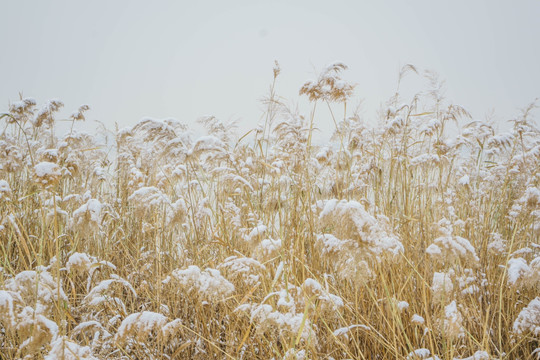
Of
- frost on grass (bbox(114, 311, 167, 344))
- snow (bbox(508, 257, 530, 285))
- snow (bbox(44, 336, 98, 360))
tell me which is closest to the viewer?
snow (bbox(44, 336, 98, 360))

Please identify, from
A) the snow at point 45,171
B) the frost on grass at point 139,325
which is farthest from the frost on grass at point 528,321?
the snow at point 45,171

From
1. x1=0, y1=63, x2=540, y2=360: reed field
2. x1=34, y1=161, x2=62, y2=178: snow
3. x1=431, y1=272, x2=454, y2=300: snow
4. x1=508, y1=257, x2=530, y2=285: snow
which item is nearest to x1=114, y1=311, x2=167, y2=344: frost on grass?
x1=0, y1=63, x2=540, y2=360: reed field

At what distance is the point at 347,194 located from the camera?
2803 millimetres

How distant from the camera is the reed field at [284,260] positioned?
1339 mm

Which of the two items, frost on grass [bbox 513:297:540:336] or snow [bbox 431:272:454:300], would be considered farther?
frost on grass [bbox 513:297:540:336]

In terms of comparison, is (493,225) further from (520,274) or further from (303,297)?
(303,297)

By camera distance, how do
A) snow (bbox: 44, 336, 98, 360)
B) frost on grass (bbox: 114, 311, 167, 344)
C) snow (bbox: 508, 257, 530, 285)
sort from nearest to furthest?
snow (bbox: 44, 336, 98, 360), frost on grass (bbox: 114, 311, 167, 344), snow (bbox: 508, 257, 530, 285)

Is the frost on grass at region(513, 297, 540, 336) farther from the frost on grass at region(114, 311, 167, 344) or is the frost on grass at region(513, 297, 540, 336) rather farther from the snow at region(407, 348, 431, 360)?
the frost on grass at region(114, 311, 167, 344)

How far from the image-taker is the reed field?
1.34 metres

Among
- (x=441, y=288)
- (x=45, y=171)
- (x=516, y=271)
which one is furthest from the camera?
(x=516, y=271)

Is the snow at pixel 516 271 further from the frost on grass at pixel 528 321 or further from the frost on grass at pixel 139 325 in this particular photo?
the frost on grass at pixel 139 325

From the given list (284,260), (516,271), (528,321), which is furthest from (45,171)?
(528,321)

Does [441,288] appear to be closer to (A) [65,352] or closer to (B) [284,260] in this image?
(B) [284,260]

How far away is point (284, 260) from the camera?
1.51m
